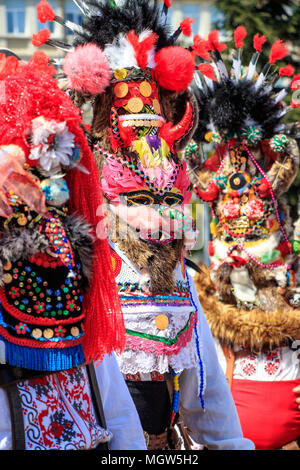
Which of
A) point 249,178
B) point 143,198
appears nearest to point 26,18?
point 249,178

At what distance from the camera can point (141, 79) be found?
260cm

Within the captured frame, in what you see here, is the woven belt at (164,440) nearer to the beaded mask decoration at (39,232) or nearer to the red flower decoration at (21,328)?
the beaded mask decoration at (39,232)

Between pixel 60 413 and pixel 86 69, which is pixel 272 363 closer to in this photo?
pixel 86 69

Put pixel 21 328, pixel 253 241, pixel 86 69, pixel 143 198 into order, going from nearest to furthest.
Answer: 1. pixel 21 328
2. pixel 86 69
3. pixel 143 198
4. pixel 253 241

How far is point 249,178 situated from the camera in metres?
3.87

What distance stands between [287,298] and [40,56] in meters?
2.50

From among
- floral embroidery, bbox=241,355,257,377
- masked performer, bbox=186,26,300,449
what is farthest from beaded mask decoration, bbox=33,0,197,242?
floral embroidery, bbox=241,355,257,377

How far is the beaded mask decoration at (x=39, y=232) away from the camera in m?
1.53

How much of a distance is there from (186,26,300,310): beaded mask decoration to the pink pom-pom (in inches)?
58.5

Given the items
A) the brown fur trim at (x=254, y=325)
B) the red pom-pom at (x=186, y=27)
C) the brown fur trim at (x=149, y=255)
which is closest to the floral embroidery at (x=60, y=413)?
the brown fur trim at (x=149, y=255)

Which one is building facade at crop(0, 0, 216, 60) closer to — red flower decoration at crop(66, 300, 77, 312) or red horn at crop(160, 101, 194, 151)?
red horn at crop(160, 101, 194, 151)

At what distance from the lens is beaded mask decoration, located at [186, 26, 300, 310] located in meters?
3.80

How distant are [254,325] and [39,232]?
2325 mm

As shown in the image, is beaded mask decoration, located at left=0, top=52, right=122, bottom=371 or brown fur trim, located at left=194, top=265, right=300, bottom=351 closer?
beaded mask decoration, located at left=0, top=52, right=122, bottom=371
